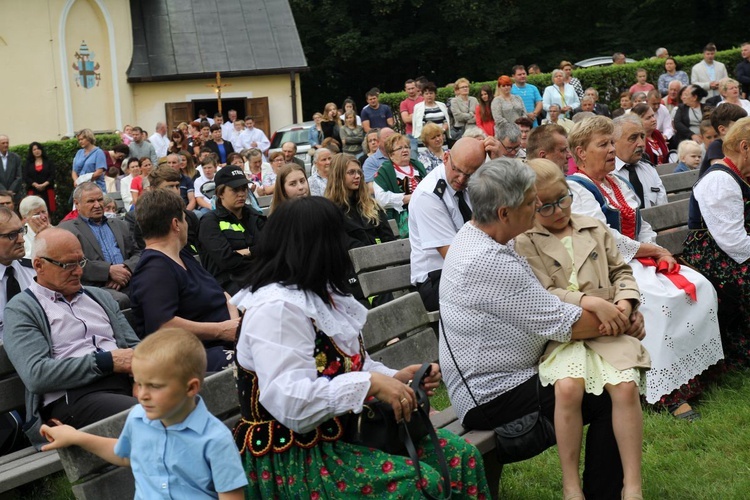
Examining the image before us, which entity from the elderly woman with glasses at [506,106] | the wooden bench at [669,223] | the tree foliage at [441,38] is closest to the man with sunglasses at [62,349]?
the wooden bench at [669,223]

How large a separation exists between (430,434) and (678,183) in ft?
21.8

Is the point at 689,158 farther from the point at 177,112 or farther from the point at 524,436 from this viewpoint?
the point at 177,112

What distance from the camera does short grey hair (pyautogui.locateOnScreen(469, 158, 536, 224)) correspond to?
13.6 ft

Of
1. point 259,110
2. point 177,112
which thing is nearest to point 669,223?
point 259,110

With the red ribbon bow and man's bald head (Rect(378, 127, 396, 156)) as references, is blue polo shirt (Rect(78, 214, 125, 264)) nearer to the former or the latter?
man's bald head (Rect(378, 127, 396, 156))

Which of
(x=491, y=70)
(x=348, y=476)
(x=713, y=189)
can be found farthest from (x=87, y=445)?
(x=491, y=70)

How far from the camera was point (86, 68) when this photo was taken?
2881cm

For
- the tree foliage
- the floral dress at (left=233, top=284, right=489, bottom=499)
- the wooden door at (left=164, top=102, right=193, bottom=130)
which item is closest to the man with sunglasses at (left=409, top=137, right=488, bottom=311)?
the floral dress at (left=233, top=284, right=489, bottom=499)

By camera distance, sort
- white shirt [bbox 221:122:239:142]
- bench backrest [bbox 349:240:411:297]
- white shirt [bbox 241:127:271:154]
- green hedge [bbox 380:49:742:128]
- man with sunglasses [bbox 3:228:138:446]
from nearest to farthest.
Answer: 1. man with sunglasses [bbox 3:228:138:446]
2. bench backrest [bbox 349:240:411:297]
3. green hedge [bbox 380:49:742:128]
4. white shirt [bbox 241:127:271:154]
5. white shirt [bbox 221:122:239:142]

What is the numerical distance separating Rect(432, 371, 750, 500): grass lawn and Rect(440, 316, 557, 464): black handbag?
0.58m

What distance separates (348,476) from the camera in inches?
137

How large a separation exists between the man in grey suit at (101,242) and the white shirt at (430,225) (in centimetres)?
241

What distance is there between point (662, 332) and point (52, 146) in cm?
1936

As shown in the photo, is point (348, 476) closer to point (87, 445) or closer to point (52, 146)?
point (87, 445)
